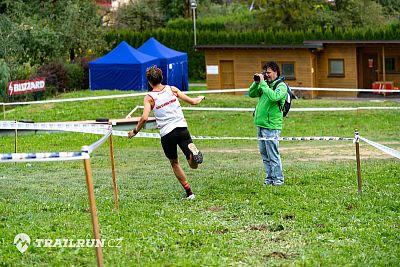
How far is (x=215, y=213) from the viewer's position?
33.3ft

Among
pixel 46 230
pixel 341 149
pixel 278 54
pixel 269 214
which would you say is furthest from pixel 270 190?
pixel 278 54

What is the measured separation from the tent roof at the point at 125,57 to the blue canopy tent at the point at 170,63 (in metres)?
0.89

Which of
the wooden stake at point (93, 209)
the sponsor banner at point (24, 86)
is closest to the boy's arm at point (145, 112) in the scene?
the wooden stake at point (93, 209)

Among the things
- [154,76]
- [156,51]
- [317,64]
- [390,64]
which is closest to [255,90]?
[154,76]

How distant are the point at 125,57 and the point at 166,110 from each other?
3265cm

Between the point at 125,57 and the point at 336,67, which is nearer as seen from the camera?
the point at 125,57

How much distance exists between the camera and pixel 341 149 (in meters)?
20.5

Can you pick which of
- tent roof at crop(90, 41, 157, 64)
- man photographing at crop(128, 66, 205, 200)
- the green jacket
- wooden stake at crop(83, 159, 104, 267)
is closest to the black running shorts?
man photographing at crop(128, 66, 205, 200)

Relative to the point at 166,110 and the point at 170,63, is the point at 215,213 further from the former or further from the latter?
the point at 170,63

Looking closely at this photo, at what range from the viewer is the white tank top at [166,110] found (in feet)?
37.0

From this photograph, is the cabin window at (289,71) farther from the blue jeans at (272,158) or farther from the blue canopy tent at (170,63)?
the blue jeans at (272,158)

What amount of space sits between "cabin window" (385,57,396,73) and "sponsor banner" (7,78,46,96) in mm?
18728

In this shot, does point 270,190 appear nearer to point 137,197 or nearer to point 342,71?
point 137,197

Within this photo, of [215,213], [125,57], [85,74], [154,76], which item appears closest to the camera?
[215,213]
